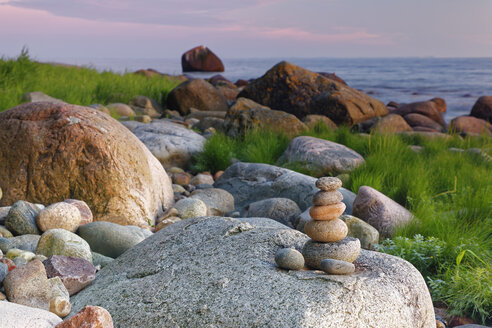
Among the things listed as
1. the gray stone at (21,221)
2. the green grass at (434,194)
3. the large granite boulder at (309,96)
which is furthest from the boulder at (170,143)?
the large granite boulder at (309,96)

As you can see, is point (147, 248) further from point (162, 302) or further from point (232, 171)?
point (232, 171)

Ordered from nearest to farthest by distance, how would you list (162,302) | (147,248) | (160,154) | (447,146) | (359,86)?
1. (162,302)
2. (147,248)
3. (160,154)
4. (447,146)
5. (359,86)

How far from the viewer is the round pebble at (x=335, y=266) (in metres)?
2.77

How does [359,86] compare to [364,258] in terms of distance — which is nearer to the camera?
[364,258]

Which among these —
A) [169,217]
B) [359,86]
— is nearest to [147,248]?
[169,217]

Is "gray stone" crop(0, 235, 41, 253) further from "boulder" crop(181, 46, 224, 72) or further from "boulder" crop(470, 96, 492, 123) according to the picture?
"boulder" crop(181, 46, 224, 72)

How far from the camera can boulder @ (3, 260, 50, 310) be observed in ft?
10.1

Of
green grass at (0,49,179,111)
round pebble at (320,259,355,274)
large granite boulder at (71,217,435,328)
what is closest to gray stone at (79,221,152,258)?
large granite boulder at (71,217,435,328)

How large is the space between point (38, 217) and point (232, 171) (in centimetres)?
328

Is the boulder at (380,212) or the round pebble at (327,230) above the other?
the round pebble at (327,230)

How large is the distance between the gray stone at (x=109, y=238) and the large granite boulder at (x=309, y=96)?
8.71 meters

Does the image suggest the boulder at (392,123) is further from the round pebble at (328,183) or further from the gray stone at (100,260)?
the round pebble at (328,183)

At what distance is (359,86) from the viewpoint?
34812 millimetres

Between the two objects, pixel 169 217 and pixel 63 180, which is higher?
pixel 63 180
